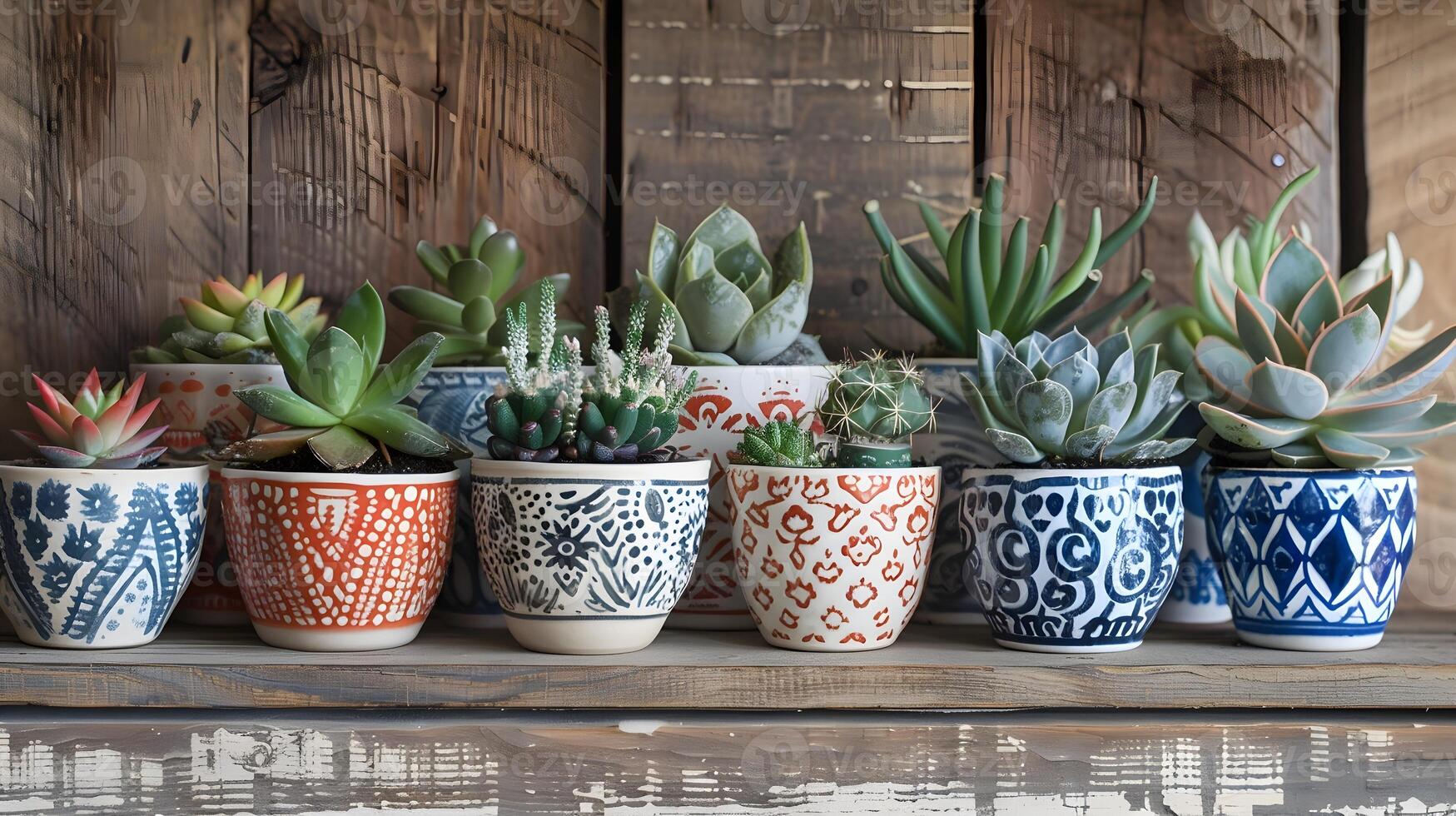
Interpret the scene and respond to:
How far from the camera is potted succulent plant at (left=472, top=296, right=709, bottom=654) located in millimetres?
826

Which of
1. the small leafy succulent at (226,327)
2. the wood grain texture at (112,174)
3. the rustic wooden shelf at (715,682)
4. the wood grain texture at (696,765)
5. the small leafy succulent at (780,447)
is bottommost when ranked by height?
the wood grain texture at (696,765)

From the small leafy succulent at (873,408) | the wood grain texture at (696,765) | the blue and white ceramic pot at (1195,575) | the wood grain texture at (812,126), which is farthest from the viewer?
the wood grain texture at (812,126)

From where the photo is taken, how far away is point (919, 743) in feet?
2.62

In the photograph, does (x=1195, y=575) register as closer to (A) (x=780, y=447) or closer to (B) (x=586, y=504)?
(A) (x=780, y=447)

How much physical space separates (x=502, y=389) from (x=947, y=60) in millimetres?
567

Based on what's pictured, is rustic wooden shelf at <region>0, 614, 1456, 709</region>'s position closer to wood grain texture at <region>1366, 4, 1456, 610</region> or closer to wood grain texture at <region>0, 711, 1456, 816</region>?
wood grain texture at <region>0, 711, 1456, 816</region>

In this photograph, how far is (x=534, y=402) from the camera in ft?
2.77

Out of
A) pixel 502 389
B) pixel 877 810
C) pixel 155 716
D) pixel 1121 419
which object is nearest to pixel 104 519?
pixel 155 716

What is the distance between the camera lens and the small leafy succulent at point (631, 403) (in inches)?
33.1

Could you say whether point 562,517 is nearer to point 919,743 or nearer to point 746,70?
point 919,743

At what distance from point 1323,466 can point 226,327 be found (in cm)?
93

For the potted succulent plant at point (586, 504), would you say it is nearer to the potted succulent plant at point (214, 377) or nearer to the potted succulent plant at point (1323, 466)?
the potted succulent plant at point (214, 377)

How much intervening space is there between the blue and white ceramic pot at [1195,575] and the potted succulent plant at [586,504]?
453 millimetres

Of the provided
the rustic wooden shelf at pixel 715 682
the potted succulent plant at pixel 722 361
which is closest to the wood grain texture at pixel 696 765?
the rustic wooden shelf at pixel 715 682
